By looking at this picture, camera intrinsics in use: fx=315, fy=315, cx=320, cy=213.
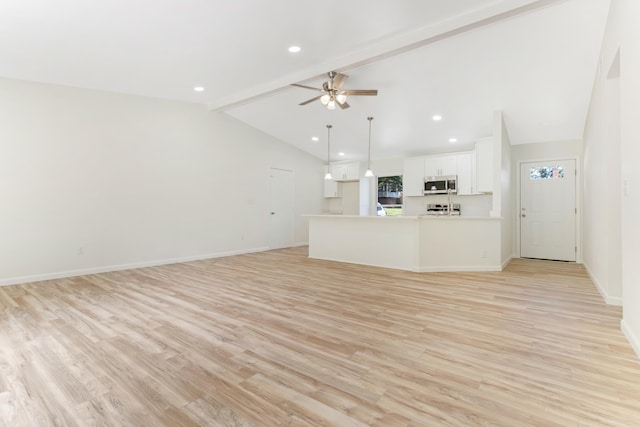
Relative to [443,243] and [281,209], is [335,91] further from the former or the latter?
[281,209]

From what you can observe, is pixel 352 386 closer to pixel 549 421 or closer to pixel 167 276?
pixel 549 421

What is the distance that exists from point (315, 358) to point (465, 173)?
242 inches

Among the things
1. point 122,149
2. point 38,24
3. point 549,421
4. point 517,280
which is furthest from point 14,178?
point 517,280

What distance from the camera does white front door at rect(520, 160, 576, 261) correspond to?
630 centimetres

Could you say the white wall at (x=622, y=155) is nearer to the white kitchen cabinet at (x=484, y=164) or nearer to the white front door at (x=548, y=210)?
the white kitchen cabinet at (x=484, y=164)

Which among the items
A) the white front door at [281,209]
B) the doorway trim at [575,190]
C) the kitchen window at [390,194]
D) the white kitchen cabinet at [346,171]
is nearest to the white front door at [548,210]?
the doorway trim at [575,190]

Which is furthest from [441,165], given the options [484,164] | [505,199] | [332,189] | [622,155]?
[622,155]

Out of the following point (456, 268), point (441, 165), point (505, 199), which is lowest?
point (456, 268)

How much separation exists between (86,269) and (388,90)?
5774 mm

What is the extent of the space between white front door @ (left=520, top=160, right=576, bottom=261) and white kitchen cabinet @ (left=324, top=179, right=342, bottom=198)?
4694mm

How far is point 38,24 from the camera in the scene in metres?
3.29

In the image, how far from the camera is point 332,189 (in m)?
9.54

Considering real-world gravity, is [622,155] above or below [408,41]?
below

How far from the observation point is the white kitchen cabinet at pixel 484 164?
6.25 meters
